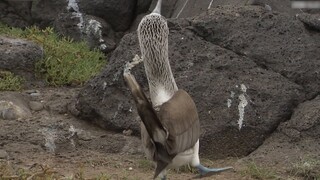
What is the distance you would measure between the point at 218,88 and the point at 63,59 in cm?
260

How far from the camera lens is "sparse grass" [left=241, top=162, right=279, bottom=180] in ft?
21.2

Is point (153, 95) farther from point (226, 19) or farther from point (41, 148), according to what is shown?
point (226, 19)

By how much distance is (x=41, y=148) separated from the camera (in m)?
6.95

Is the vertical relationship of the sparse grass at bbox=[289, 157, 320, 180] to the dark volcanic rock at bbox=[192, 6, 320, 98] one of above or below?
below

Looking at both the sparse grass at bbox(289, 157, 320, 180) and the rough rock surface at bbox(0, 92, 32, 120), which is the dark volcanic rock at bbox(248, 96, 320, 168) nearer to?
the sparse grass at bbox(289, 157, 320, 180)

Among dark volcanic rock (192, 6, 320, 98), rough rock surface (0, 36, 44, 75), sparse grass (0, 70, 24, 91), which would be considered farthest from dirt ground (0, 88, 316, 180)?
dark volcanic rock (192, 6, 320, 98)

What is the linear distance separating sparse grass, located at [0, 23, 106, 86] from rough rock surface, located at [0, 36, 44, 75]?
106mm

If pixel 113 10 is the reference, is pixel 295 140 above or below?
below

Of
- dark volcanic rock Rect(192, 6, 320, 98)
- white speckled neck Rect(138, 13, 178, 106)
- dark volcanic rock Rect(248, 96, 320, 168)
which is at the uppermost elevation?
white speckled neck Rect(138, 13, 178, 106)

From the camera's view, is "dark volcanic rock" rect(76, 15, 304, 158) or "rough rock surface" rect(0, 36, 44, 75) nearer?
"dark volcanic rock" rect(76, 15, 304, 158)

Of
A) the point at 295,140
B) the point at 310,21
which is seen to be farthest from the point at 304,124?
the point at 310,21

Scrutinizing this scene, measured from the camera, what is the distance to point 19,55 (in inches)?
339

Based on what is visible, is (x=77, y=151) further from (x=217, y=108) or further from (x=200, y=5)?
(x=200, y=5)

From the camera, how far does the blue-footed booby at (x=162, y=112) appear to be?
4914mm
